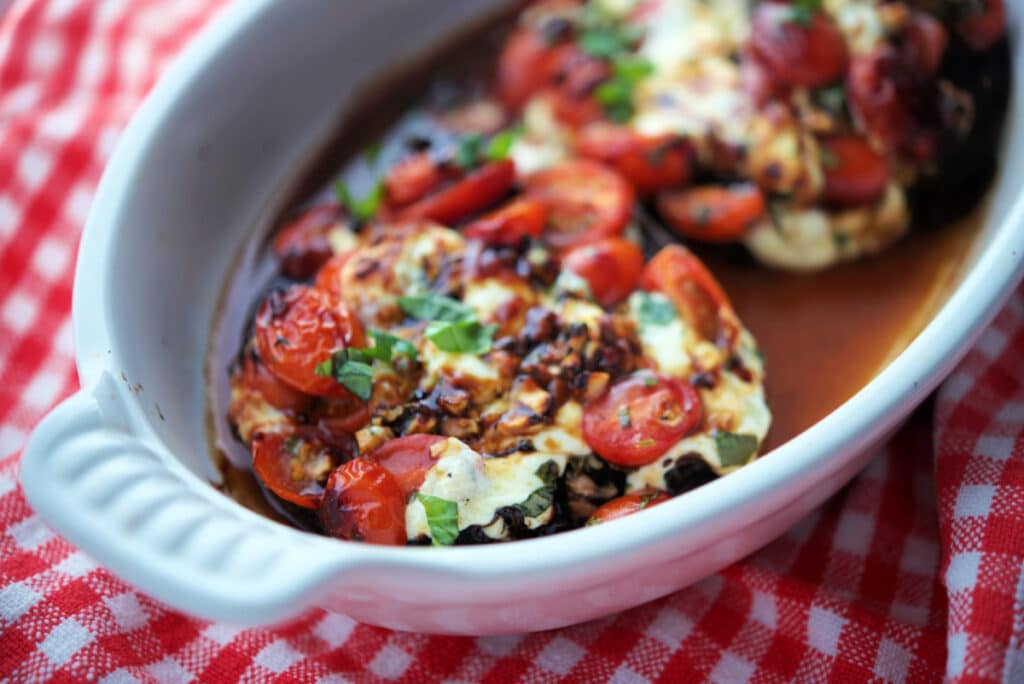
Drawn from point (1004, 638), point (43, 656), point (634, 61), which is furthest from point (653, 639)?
point (634, 61)

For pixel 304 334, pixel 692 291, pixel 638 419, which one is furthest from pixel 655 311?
pixel 304 334

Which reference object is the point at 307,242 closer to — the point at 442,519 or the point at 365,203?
the point at 365,203

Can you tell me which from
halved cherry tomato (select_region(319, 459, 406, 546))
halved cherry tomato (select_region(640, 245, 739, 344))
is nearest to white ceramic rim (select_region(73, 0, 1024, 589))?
halved cherry tomato (select_region(319, 459, 406, 546))

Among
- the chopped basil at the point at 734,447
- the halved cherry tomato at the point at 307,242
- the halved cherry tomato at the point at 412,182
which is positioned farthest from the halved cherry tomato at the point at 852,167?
the halved cherry tomato at the point at 307,242

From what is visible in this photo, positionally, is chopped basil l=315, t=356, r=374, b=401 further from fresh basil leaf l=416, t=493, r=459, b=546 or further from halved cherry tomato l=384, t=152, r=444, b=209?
halved cherry tomato l=384, t=152, r=444, b=209

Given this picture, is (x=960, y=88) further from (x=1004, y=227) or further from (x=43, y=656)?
(x=43, y=656)

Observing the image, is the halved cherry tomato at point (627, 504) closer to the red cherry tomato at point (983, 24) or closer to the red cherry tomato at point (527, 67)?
the red cherry tomato at point (527, 67)
